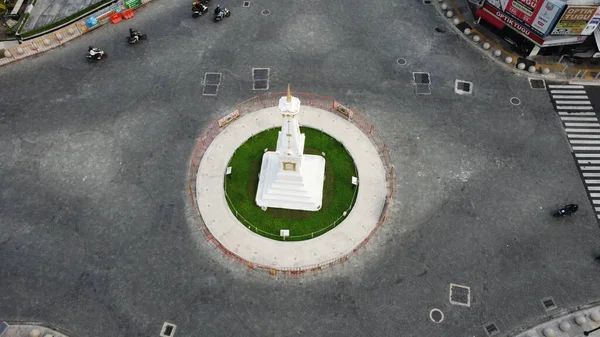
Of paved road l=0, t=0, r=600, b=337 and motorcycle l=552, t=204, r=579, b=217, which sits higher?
motorcycle l=552, t=204, r=579, b=217

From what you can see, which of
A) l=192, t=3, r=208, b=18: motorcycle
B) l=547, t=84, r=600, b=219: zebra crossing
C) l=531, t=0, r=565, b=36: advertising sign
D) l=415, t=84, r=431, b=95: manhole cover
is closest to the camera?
l=547, t=84, r=600, b=219: zebra crossing

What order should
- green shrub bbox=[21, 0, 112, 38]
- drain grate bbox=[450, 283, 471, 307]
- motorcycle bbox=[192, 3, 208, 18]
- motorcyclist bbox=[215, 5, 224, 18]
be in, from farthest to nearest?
motorcycle bbox=[192, 3, 208, 18], motorcyclist bbox=[215, 5, 224, 18], green shrub bbox=[21, 0, 112, 38], drain grate bbox=[450, 283, 471, 307]

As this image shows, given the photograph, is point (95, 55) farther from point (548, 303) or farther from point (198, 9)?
point (548, 303)

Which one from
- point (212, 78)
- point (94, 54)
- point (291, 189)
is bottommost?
point (94, 54)

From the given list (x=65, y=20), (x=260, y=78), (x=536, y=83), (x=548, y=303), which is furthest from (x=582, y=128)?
(x=65, y=20)

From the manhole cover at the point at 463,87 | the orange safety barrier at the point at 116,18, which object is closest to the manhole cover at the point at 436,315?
the manhole cover at the point at 463,87

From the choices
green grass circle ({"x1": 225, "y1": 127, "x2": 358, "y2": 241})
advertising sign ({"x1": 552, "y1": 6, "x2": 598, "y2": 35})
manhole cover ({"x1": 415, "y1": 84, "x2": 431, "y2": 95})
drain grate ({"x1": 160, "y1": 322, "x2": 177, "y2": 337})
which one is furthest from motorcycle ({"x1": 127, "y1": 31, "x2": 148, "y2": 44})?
advertising sign ({"x1": 552, "y1": 6, "x2": 598, "y2": 35})

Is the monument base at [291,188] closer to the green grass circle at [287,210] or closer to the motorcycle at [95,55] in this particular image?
the green grass circle at [287,210]

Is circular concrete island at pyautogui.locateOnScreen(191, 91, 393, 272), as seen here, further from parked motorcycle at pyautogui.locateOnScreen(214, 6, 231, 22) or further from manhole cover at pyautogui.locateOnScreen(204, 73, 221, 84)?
parked motorcycle at pyautogui.locateOnScreen(214, 6, 231, 22)
